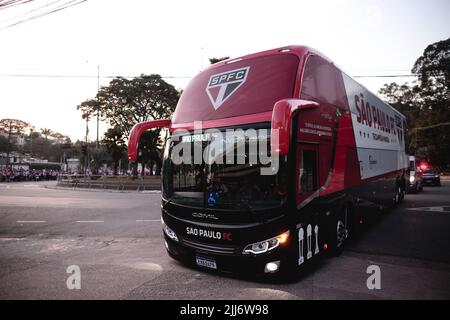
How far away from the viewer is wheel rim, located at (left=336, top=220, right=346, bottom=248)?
6.20 metres

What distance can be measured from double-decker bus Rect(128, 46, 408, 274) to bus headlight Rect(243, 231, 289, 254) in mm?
15

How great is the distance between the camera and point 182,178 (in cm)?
540

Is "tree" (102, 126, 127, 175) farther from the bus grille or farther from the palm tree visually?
the palm tree

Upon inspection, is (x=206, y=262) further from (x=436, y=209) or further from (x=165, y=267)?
(x=436, y=209)

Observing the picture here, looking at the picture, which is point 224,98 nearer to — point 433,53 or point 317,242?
point 317,242

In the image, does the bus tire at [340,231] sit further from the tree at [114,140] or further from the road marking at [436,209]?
the tree at [114,140]

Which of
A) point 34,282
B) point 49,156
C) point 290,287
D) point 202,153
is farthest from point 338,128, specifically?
point 49,156

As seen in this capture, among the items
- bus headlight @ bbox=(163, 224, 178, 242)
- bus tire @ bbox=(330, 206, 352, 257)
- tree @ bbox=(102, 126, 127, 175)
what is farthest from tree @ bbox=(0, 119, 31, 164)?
bus tire @ bbox=(330, 206, 352, 257)

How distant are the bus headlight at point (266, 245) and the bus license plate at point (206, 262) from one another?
22.6 inches

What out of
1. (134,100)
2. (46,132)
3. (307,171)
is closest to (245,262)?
(307,171)

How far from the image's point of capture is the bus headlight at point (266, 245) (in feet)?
14.6

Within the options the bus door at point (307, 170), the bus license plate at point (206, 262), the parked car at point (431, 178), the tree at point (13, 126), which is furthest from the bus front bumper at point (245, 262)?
the tree at point (13, 126)

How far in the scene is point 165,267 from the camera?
5562 mm
